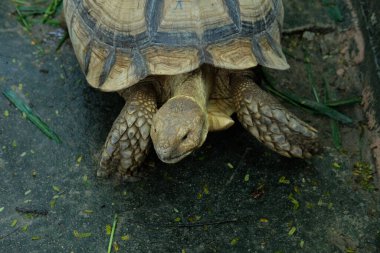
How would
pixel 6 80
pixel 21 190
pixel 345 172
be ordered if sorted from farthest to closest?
pixel 6 80
pixel 345 172
pixel 21 190

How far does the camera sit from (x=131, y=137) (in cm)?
311

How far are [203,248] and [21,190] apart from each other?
1191mm

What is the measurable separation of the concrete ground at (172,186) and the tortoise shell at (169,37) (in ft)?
1.76

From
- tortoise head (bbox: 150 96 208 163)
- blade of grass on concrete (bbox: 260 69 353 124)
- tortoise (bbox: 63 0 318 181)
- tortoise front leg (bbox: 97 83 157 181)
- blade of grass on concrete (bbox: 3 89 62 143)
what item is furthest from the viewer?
blade of grass on concrete (bbox: 260 69 353 124)

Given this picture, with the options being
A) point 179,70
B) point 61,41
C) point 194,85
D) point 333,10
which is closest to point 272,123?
point 194,85

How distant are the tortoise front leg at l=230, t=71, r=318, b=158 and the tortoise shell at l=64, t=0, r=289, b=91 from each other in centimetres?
23

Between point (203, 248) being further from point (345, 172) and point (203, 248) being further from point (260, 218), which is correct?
point (345, 172)

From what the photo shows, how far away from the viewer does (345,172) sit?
3420mm

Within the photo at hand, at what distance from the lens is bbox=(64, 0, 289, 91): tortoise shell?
9.84ft

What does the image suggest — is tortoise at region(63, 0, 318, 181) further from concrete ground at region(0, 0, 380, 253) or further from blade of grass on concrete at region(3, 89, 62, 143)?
blade of grass on concrete at region(3, 89, 62, 143)

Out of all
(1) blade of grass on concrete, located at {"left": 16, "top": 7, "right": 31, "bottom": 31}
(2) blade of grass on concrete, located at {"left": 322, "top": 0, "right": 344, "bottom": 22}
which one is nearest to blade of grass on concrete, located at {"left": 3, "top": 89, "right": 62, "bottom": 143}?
(1) blade of grass on concrete, located at {"left": 16, "top": 7, "right": 31, "bottom": 31}

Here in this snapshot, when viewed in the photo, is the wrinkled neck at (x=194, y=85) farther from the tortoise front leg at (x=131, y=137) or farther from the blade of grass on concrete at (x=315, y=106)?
the blade of grass on concrete at (x=315, y=106)

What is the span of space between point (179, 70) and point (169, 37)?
207 mm

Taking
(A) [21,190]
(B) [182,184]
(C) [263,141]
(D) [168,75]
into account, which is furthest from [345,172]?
(A) [21,190]
